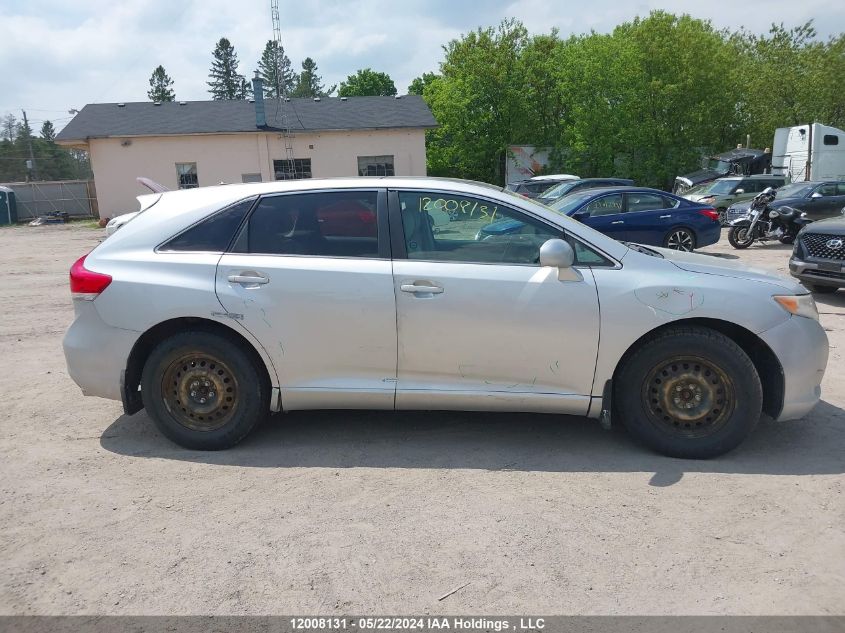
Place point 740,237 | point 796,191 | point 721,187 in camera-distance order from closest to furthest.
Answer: point 740,237 → point 796,191 → point 721,187

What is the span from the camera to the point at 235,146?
30.9 metres

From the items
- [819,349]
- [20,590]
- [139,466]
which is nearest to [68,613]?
[20,590]

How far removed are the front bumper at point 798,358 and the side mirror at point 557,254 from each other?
1.28 m

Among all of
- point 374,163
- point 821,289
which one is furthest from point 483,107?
point 821,289

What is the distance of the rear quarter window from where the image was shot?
4.43 metres

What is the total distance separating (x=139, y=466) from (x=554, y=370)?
8.76ft

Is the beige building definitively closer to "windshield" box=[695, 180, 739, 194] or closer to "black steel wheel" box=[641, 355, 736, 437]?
"windshield" box=[695, 180, 739, 194]

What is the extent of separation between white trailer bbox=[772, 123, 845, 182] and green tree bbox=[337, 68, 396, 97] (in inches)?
2133

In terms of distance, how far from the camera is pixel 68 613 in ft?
9.30

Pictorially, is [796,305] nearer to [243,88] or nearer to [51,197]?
[51,197]

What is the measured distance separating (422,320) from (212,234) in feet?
4.98

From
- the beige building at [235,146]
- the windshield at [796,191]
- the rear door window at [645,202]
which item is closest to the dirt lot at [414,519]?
the rear door window at [645,202]

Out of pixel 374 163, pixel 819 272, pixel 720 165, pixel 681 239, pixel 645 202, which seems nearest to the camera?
pixel 819 272

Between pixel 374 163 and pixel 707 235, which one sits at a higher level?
pixel 374 163
